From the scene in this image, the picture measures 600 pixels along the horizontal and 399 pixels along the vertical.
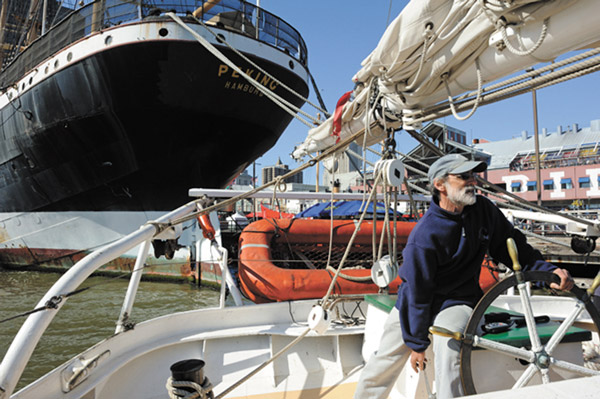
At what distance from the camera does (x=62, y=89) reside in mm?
10008

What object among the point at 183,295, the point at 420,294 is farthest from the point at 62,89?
the point at 420,294

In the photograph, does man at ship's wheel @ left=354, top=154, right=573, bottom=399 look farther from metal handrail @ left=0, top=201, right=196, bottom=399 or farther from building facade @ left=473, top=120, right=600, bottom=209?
building facade @ left=473, top=120, right=600, bottom=209

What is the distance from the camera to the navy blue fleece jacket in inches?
72.6

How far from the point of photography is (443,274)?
6.33ft

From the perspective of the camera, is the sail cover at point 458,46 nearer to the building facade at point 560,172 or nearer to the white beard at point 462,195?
the white beard at point 462,195

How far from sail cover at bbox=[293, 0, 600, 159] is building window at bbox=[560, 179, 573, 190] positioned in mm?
37576

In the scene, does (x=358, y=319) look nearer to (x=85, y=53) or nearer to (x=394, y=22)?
(x=394, y=22)

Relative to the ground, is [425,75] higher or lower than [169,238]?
higher

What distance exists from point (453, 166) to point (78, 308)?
7867mm

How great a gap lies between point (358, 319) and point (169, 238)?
202cm

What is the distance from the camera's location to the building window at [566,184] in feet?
108

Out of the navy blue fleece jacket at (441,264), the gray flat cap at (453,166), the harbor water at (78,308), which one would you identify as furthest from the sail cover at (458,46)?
the harbor water at (78,308)

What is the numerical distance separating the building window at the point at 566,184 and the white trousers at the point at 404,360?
1530 inches

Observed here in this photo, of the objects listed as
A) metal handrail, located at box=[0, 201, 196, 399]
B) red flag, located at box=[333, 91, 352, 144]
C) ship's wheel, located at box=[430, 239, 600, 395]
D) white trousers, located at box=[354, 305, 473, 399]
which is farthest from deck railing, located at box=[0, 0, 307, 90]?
ship's wheel, located at box=[430, 239, 600, 395]
